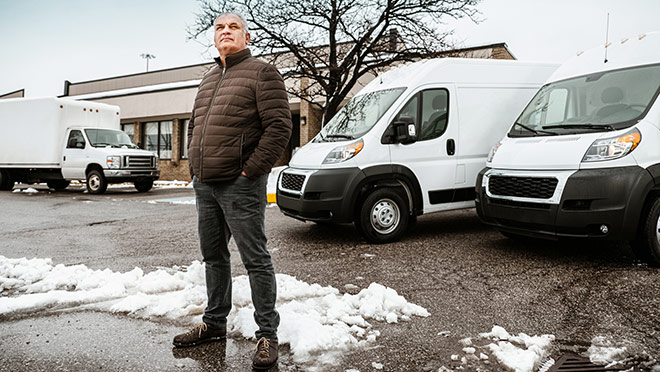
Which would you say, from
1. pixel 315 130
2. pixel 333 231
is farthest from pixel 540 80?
pixel 315 130

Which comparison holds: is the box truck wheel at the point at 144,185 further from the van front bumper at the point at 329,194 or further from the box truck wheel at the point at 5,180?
the van front bumper at the point at 329,194

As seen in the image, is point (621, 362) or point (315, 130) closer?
point (621, 362)

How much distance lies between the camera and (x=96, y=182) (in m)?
17.0

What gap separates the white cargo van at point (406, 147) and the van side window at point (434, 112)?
14mm

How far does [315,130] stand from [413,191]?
16.4 metres

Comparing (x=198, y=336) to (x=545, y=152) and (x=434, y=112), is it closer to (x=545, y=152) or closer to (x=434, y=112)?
(x=545, y=152)

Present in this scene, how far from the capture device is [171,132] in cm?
2831

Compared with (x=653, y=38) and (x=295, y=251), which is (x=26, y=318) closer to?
(x=295, y=251)

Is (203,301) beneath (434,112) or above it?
beneath

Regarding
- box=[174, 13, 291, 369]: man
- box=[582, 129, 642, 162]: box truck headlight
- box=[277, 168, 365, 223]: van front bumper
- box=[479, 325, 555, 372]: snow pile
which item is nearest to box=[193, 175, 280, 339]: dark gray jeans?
box=[174, 13, 291, 369]: man

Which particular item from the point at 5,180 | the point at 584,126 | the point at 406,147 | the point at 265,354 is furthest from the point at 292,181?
the point at 5,180

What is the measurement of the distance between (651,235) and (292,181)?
4206mm

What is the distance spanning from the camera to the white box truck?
1695cm

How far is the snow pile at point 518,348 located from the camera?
9.81ft
